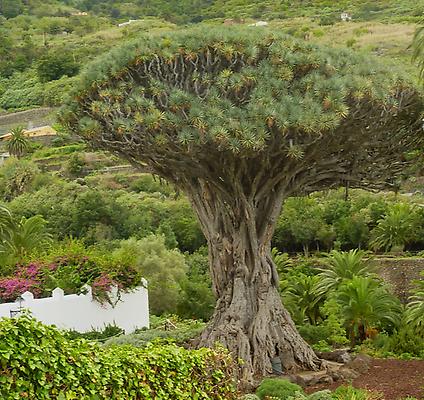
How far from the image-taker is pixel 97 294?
19.7 metres

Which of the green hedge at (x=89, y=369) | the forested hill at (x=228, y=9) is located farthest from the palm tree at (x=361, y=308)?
the forested hill at (x=228, y=9)

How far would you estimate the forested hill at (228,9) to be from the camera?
75375 mm

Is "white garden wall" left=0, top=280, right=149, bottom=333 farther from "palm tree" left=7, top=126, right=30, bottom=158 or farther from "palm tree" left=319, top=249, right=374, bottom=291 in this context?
"palm tree" left=7, top=126, right=30, bottom=158

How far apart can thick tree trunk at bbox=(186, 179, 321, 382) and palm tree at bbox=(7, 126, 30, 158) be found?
40672 mm

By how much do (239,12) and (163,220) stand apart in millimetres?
47166

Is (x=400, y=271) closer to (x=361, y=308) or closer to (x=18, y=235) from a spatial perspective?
(x=361, y=308)

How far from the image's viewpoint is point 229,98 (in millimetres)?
14812

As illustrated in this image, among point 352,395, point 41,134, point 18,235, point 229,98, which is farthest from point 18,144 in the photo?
point 352,395

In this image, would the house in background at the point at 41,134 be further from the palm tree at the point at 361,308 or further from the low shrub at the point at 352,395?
the low shrub at the point at 352,395

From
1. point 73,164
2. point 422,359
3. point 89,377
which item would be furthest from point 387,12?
point 89,377

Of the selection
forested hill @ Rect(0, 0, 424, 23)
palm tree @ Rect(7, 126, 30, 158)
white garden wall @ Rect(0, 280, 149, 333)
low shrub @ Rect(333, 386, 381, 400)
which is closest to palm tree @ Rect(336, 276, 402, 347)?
white garden wall @ Rect(0, 280, 149, 333)

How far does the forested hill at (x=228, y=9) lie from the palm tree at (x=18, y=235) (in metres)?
45.4

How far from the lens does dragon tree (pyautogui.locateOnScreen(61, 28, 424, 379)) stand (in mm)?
14203

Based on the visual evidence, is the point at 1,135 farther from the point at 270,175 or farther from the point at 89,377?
the point at 89,377
